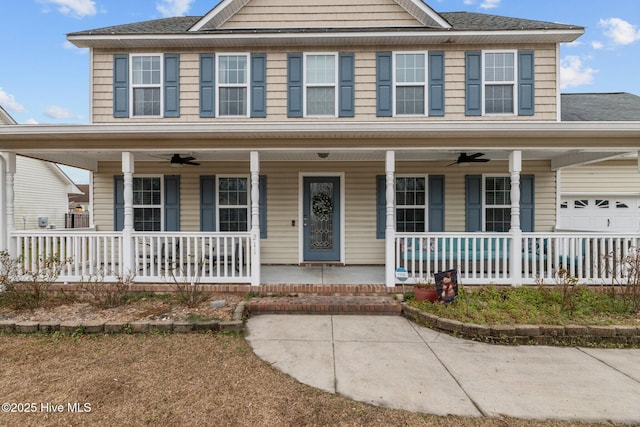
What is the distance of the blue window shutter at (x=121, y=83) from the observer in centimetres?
727

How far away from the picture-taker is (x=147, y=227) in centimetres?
743

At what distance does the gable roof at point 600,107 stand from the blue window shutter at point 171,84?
9.22 m

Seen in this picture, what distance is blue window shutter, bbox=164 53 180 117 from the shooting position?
7266mm

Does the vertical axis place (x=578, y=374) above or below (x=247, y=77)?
below

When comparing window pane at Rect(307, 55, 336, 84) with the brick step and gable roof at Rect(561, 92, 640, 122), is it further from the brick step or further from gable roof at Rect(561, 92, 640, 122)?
gable roof at Rect(561, 92, 640, 122)

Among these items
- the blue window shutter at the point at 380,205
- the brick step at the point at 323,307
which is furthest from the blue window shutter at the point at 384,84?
the brick step at the point at 323,307

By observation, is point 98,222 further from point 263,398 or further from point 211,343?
point 263,398

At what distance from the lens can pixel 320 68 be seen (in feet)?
24.0

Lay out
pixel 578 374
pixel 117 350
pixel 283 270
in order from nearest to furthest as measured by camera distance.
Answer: pixel 578 374
pixel 117 350
pixel 283 270

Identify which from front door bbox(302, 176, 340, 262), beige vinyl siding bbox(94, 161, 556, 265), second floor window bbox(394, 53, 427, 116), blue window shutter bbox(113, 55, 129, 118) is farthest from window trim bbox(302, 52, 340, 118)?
blue window shutter bbox(113, 55, 129, 118)

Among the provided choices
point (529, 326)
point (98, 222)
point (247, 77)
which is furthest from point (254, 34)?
point (529, 326)

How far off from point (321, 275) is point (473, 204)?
3.96 meters

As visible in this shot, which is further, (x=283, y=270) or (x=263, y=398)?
(x=283, y=270)

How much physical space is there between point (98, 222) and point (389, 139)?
6.93 m
